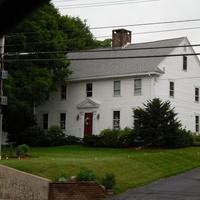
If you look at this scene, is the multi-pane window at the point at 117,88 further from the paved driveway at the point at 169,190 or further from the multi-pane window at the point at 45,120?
the paved driveway at the point at 169,190

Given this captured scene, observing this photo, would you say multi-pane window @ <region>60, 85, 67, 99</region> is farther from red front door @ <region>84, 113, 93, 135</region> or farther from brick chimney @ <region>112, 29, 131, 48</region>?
brick chimney @ <region>112, 29, 131, 48</region>

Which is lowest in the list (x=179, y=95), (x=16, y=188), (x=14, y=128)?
(x=16, y=188)

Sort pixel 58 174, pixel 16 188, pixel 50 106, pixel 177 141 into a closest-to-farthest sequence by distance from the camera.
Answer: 1. pixel 16 188
2. pixel 58 174
3. pixel 177 141
4. pixel 50 106

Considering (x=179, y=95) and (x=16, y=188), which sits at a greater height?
(x=179, y=95)

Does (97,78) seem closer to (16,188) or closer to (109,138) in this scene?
(109,138)

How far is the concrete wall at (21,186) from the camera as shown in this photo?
56.6 feet

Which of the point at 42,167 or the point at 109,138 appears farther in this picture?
the point at 109,138

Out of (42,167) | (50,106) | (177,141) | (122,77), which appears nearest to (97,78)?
(122,77)

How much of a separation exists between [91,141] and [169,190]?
663 inches

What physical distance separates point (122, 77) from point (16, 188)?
20.3 m

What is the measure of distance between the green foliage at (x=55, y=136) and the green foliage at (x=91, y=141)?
2.49 metres

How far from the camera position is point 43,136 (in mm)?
36500

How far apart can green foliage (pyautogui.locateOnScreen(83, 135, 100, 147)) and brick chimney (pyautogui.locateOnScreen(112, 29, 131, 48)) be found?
30.9 feet

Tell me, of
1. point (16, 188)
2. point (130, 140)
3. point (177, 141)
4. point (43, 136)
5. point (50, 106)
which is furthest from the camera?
point (50, 106)
